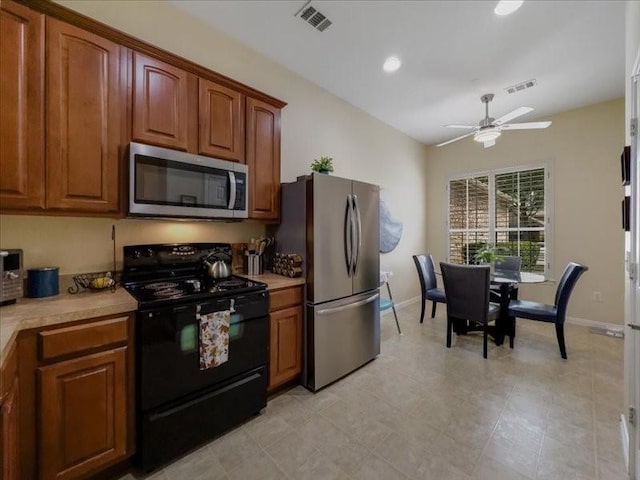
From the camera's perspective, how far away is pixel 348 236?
249 centimetres

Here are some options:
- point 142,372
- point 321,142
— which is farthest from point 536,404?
point 321,142

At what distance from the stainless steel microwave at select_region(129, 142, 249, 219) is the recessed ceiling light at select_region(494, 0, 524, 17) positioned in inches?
88.9

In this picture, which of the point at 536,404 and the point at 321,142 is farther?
the point at 321,142

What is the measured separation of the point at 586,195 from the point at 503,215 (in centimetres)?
101

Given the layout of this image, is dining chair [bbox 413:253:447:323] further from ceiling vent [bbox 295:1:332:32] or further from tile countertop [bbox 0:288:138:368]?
tile countertop [bbox 0:288:138:368]

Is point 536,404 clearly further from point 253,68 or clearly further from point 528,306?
point 253,68

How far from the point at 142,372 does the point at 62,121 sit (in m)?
1.42

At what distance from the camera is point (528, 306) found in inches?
119

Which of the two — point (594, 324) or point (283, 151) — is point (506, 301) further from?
point (283, 151)

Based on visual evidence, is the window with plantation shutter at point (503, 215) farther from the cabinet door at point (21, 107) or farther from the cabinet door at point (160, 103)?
the cabinet door at point (21, 107)

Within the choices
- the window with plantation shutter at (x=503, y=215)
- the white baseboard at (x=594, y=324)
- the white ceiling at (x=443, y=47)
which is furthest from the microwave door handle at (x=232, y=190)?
the white baseboard at (x=594, y=324)

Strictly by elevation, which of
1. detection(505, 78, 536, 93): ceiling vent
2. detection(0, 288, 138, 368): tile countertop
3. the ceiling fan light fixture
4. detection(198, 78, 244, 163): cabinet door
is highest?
detection(505, 78, 536, 93): ceiling vent

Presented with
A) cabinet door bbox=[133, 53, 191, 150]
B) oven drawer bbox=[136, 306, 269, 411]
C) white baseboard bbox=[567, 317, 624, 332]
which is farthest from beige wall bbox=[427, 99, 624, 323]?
cabinet door bbox=[133, 53, 191, 150]

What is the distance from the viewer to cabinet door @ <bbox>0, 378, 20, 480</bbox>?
1.00 meters
